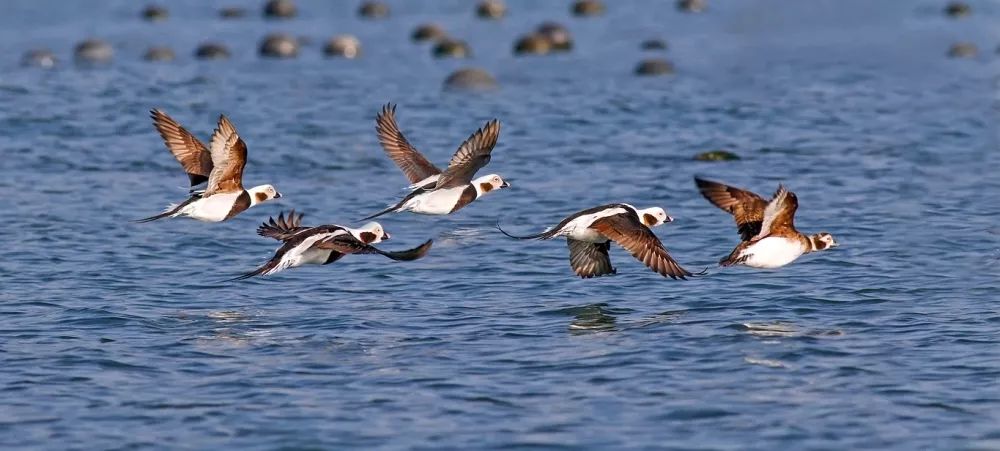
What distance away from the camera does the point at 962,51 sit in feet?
146

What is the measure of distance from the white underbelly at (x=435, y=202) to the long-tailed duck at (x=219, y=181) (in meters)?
1.69

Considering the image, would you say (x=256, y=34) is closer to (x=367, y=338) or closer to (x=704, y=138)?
(x=704, y=138)

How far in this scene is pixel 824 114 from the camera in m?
34.1

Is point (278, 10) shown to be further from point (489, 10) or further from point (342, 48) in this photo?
point (342, 48)

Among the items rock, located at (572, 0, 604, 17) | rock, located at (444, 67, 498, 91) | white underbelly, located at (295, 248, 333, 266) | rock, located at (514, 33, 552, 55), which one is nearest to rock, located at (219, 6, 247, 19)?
rock, located at (572, 0, 604, 17)

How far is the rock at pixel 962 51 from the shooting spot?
44312 mm

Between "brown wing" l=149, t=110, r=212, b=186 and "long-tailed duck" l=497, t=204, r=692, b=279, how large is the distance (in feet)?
14.7

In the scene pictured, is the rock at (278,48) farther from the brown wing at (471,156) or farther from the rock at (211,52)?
the brown wing at (471,156)

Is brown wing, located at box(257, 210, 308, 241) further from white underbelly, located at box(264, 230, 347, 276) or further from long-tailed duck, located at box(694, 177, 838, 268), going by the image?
long-tailed duck, located at box(694, 177, 838, 268)

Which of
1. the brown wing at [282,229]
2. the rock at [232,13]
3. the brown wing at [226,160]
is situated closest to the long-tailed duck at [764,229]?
the brown wing at [282,229]

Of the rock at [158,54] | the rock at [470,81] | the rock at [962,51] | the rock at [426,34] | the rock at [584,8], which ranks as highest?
the rock at [584,8]

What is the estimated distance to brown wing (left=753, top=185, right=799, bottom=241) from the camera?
16.5 m

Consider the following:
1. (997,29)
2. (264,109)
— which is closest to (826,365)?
(264,109)

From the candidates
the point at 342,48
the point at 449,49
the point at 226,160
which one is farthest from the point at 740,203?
the point at 342,48
